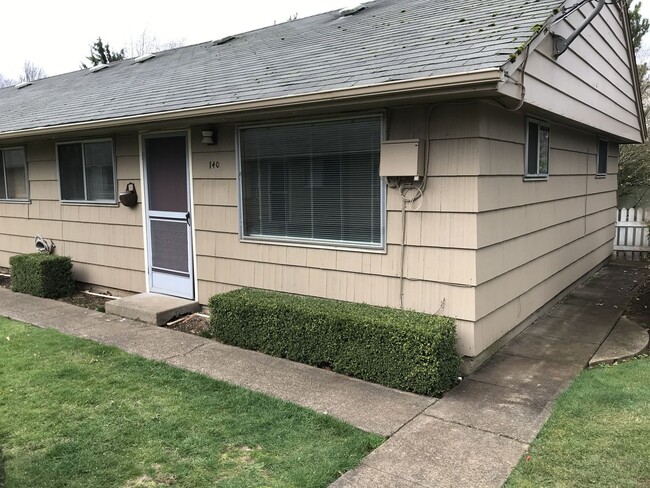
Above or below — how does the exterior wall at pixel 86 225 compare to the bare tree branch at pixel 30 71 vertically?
below

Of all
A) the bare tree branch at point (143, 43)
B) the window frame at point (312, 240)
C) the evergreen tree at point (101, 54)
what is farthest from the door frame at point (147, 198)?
the bare tree branch at point (143, 43)

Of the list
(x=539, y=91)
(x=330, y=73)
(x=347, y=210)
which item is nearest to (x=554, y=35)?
(x=539, y=91)

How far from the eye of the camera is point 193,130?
6160 millimetres

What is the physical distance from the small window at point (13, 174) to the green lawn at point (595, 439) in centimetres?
855

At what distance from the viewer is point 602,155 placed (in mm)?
9016

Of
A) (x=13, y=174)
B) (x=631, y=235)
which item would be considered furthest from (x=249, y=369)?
(x=631, y=235)

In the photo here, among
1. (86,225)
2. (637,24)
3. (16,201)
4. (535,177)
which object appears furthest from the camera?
(637,24)

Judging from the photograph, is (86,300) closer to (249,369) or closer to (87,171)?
(87,171)

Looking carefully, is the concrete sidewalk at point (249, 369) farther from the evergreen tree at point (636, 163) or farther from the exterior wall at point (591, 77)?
the evergreen tree at point (636, 163)

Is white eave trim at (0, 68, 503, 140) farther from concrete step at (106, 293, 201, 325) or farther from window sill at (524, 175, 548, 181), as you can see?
concrete step at (106, 293, 201, 325)

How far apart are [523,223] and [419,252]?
1419 mm

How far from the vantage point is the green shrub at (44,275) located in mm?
7312

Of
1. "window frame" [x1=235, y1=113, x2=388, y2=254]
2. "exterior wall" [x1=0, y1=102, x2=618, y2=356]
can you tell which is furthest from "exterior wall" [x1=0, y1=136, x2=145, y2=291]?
"window frame" [x1=235, y1=113, x2=388, y2=254]

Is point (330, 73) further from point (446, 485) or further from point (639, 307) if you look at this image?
point (639, 307)
